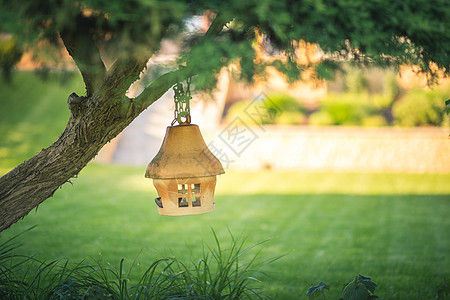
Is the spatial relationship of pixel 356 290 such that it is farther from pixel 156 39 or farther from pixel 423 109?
pixel 423 109

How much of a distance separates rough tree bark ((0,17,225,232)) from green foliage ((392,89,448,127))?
1073 cm

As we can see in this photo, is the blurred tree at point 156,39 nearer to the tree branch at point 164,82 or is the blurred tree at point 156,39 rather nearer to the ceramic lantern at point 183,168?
the tree branch at point 164,82

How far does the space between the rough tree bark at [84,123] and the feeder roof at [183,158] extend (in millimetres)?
250

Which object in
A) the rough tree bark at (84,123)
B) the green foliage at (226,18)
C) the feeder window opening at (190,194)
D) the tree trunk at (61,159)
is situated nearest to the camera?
the green foliage at (226,18)

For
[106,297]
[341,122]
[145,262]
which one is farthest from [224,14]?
[341,122]

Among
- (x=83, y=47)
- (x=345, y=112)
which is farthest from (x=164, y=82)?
(x=345, y=112)

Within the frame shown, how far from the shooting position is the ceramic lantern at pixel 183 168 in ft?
8.81

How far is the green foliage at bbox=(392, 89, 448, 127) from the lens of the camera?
1195 centimetres

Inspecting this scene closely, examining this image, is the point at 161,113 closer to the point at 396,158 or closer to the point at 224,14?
the point at 396,158

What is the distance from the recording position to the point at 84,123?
258cm

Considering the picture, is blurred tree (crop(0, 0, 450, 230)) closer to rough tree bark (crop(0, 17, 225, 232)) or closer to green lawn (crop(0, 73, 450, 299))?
rough tree bark (crop(0, 17, 225, 232))

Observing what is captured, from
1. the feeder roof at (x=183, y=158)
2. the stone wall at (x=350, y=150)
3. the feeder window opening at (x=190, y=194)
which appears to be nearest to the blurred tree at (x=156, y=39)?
the feeder roof at (x=183, y=158)

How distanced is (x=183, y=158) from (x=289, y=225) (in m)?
4.64

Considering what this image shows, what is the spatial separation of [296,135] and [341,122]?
1.76 metres
